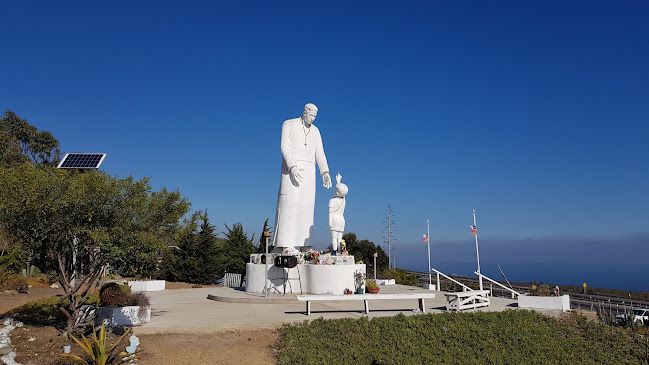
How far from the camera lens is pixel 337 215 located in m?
20.3

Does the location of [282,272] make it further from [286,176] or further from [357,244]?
[357,244]

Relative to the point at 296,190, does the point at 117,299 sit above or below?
below

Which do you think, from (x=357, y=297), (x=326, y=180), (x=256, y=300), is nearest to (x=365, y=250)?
(x=326, y=180)

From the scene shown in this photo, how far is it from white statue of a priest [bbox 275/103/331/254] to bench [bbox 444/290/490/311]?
757cm

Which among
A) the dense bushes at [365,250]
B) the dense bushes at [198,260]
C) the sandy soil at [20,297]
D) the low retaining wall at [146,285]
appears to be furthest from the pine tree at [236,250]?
the dense bushes at [365,250]

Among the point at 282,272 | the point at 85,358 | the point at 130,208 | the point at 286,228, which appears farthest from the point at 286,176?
the point at 85,358

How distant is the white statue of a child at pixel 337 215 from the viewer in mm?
20141

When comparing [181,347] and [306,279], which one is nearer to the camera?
[181,347]

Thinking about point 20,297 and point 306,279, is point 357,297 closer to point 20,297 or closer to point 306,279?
point 306,279

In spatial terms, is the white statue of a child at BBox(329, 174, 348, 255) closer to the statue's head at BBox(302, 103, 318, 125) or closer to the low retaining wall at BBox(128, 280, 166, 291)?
the statue's head at BBox(302, 103, 318, 125)

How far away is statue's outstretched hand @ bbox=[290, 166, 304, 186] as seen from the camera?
20.1m

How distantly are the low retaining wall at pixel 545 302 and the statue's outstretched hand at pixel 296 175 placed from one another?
9879mm

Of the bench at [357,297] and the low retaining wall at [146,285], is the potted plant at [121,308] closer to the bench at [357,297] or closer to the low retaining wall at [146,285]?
the bench at [357,297]

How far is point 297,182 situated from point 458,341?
35.9 ft
